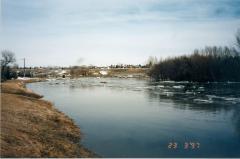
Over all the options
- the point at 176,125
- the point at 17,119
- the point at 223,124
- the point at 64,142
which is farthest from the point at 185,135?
the point at 17,119

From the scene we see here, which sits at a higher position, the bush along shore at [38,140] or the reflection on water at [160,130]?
the bush along shore at [38,140]

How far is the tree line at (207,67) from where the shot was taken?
8056cm

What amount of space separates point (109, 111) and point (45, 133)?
11.6 meters

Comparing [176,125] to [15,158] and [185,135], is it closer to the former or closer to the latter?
[185,135]

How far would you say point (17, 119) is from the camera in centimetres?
1675

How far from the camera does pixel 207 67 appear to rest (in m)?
82.5

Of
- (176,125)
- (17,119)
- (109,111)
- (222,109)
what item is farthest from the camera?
(222,109)
